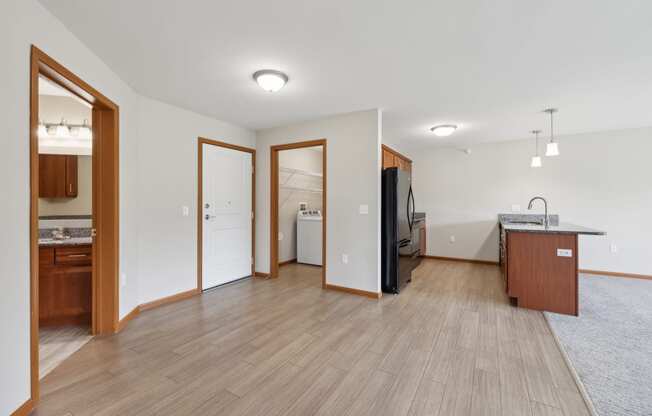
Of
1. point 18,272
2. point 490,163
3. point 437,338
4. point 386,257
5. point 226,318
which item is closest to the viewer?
point 18,272

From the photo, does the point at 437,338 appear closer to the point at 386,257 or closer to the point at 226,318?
the point at 386,257

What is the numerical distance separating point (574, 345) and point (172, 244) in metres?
4.06

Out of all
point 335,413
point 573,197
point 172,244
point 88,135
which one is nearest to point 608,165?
point 573,197

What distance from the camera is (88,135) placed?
10.6 ft

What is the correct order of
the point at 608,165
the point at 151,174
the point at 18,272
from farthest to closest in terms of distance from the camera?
1. the point at 608,165
2. the point at 151,174
3. the point at 18,272

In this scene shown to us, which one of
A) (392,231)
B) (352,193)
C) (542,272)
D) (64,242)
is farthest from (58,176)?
(542,272)

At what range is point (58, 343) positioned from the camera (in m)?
2.36

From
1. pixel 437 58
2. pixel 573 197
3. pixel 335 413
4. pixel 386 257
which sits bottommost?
pixel 335 413

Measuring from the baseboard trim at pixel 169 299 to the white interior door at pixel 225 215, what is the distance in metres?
0.20

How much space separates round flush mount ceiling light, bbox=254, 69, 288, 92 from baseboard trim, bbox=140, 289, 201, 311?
262 centimetres

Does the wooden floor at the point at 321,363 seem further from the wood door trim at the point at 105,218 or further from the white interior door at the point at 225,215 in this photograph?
the white interior door at the point at 225,215

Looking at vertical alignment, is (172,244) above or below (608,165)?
below

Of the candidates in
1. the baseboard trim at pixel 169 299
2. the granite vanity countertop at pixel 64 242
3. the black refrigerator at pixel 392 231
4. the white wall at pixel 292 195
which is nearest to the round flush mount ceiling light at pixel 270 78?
the black refrigerator at pixel 392 231

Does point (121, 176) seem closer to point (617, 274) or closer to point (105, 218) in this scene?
point (105, 218)
